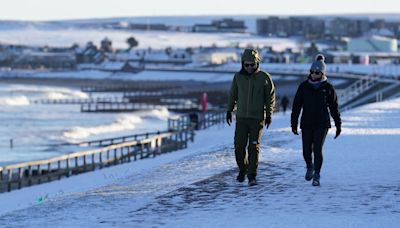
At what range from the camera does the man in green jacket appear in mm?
12844

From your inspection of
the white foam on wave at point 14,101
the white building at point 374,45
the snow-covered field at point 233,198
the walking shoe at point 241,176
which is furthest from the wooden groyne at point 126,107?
the white building at point 374,45

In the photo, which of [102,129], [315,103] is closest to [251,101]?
[315,103]

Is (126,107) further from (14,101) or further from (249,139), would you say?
(249,139)

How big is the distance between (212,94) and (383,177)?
104369 millimetres

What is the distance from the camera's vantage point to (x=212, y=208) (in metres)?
11.7

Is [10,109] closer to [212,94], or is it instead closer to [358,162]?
[212,94]

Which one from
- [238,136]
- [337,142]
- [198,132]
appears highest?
[238,136]

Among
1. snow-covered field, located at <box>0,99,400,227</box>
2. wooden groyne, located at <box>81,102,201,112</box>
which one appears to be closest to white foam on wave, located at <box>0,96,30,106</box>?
wooden groyne, located at <box>81,102,201,112</box>

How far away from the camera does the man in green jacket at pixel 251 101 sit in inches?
506

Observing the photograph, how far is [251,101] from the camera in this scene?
1294 centimetres

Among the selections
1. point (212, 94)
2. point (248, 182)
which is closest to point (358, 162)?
point (248, 182)

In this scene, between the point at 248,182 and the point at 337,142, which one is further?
the point at 337,142

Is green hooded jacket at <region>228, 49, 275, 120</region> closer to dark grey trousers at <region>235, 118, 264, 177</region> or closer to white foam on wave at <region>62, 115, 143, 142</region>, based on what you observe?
dark grey trousers at <region>235, 118, 264, 177</region>

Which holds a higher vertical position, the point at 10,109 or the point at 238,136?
the point at 238,136
